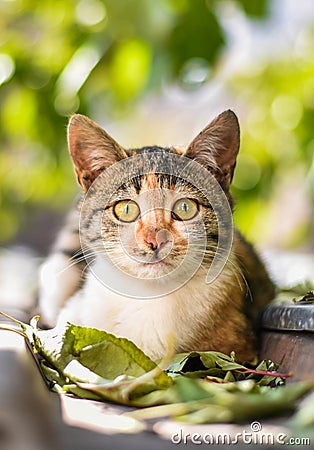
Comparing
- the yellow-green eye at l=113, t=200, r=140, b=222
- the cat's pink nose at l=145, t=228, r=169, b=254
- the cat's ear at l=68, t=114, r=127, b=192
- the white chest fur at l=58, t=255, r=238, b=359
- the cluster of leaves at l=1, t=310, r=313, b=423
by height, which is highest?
the cat's ear at l=68, t=114, r=127, b=192

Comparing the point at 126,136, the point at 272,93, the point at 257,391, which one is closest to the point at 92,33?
the point at 272,93

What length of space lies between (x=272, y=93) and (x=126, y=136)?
25.4 inches

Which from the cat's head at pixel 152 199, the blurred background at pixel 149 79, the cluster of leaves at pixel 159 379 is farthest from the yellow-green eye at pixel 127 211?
the blurred background at pixel 149 79

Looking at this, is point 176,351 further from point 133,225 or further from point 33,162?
point 33,162

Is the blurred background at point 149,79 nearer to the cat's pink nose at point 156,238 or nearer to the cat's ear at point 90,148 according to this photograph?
the cat's ear at point 90,148

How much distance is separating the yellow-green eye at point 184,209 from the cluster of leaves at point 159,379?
16 centimetres

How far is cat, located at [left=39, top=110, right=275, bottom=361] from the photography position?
756 mm

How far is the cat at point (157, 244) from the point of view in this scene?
0.76 metres

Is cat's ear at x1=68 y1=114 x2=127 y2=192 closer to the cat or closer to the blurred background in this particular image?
the cat

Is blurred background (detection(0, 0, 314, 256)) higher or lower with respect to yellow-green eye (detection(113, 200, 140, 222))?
higher

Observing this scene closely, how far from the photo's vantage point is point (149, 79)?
57.5 inches

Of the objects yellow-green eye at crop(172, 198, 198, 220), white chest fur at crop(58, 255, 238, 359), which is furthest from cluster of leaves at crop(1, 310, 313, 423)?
yellow-green eye at crop(172, 198, 198, 220)

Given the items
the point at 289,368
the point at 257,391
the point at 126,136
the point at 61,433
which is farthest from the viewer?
the point at 126,136

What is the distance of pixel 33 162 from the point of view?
83.7 inches
